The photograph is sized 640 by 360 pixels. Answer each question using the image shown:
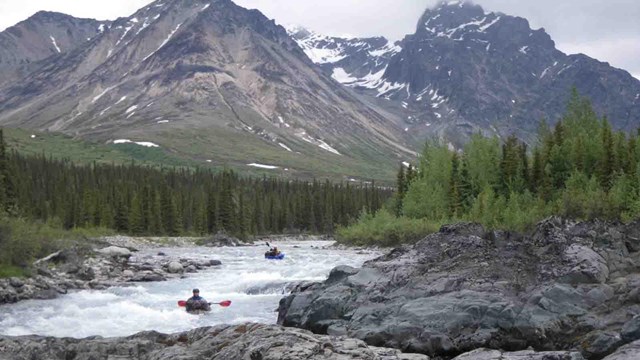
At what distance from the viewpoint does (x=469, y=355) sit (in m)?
16.8

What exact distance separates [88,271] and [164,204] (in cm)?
6337

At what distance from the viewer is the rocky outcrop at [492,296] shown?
64.2 feet

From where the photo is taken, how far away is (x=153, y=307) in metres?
35.9

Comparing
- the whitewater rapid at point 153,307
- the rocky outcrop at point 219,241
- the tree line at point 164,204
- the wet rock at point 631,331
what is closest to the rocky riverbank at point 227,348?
the wet rock at point 631,331

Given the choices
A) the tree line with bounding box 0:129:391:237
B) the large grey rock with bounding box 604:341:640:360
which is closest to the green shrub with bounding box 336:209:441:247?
the tree line with bounding box 0:129:391:237

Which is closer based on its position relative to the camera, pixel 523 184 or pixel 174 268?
pixel 174 268

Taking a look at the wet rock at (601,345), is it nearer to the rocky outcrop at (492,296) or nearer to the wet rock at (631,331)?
the rocky outcrop at (492,296)

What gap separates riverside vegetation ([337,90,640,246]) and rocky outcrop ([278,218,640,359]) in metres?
27.6

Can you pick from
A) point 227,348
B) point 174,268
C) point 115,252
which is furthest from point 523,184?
point 227,348

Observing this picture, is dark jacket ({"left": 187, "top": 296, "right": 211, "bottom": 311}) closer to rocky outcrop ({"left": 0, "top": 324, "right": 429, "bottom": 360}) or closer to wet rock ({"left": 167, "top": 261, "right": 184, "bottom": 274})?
rocky outcrop ({"left": 0, "top": 324, "right": 429, "bottom": 360})

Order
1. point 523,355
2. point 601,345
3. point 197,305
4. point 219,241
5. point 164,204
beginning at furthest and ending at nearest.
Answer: point 164,204 < point 219,241 < point 197,305 < point 601,345 < point 523,355

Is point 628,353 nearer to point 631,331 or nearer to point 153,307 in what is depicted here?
point 631,331

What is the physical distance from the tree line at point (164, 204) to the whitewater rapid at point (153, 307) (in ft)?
135

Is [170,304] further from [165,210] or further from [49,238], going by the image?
[165,210]
